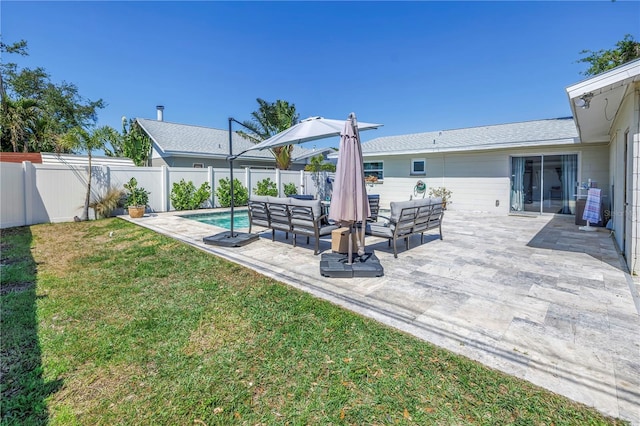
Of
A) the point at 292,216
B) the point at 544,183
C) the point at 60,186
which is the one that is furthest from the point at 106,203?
the point at 544,183

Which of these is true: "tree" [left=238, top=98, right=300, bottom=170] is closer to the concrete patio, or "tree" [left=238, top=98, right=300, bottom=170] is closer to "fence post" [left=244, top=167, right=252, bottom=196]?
"fence post" [left=244, top=167, right=252, bottom=196]

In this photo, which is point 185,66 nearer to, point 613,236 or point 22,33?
point 22,33

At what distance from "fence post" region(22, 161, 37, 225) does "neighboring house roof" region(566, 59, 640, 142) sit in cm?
1494

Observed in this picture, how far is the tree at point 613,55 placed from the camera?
17.5 m

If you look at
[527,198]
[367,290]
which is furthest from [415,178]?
[367,290]

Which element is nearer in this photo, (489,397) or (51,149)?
(489,397)

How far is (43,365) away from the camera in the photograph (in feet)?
8.55

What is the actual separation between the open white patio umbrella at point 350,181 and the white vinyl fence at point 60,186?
1101 cm

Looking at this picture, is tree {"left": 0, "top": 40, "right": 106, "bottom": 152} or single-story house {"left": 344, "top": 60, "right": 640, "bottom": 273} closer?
single-story house {"left": 344, "top": 60, "right": 640, "bottom": 273}

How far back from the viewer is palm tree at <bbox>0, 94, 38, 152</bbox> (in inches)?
693

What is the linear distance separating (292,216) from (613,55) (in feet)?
77.4

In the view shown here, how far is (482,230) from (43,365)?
9909 millimetres

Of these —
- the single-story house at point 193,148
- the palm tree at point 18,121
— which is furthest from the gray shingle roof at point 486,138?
the palm tree at point 18,121

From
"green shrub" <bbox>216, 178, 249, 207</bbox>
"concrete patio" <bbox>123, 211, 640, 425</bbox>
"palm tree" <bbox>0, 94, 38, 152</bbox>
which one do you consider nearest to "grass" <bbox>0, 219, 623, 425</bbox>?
"concrete patio" <bbox>123, 211, 640, 425</bbox>
